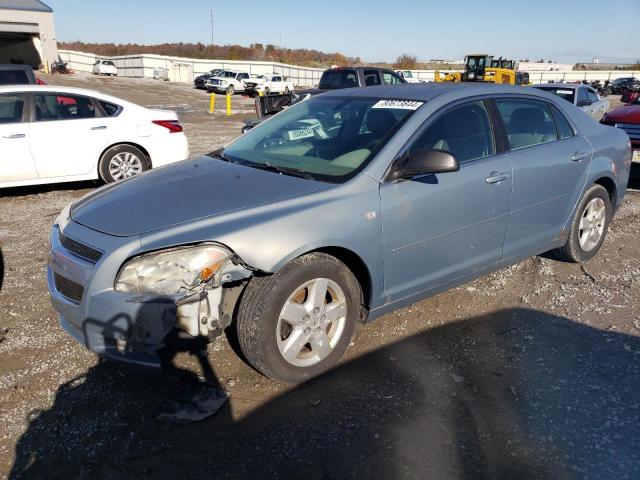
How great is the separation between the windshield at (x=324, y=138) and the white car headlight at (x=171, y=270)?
0.92 m

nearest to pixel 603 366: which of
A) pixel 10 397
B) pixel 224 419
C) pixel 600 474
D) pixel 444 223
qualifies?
pixel 600 474

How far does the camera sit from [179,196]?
312 centimetres

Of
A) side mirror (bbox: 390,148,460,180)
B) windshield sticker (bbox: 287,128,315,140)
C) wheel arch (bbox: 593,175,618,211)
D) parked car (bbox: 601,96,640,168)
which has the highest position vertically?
windshield sticker (bbox: 287,128,315,140)

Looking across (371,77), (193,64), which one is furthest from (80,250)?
(193,64)

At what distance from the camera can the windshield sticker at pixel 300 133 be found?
3.93m

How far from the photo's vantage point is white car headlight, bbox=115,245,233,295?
8.73 feet

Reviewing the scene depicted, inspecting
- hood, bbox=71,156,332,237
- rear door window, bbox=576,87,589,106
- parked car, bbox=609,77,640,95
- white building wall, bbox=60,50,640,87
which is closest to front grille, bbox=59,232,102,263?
hood, bbox=71,156,332,237

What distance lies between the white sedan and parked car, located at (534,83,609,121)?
9.63 meters

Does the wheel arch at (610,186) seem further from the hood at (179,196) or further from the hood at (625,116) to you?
the hood at (625,116)

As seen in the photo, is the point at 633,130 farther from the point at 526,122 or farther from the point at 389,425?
the point at 389,425

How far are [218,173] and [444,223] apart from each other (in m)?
1.52

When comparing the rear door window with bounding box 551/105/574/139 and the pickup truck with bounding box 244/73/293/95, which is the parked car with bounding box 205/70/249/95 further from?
the rear door window with bounding box 551/105/574/139

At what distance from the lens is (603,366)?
10.8 feet

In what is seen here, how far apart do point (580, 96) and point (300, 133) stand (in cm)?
1267
